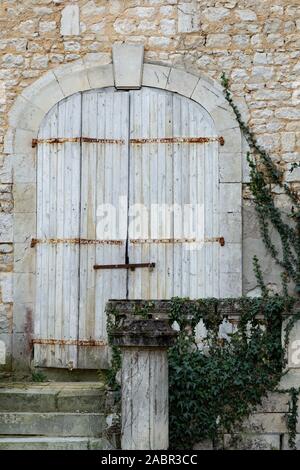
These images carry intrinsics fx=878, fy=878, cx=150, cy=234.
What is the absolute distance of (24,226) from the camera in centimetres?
832

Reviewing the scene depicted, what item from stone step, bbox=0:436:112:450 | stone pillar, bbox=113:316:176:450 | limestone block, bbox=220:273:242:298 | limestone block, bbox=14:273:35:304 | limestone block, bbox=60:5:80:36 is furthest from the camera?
limestone block, bbox=60:5:80:36

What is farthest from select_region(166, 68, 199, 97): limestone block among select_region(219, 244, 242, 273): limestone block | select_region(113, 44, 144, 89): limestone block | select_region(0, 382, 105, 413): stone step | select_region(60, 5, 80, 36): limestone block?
select_region(0, 382, 105, 413): stone step

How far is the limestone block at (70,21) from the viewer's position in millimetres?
8484

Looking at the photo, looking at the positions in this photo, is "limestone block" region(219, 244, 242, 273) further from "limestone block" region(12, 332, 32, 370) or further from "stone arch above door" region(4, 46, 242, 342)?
"limestone block" region(12, 332, 32, 370)

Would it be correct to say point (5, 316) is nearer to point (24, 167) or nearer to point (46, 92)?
point (24, 167)

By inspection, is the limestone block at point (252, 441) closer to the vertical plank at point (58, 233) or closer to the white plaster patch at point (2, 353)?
the vertical plank at point (58, 233)

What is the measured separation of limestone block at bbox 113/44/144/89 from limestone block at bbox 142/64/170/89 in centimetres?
6

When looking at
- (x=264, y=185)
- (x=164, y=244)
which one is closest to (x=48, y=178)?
(x=164, y=244)

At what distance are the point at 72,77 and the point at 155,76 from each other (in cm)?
80

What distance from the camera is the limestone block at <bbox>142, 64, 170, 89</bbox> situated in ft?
27.6

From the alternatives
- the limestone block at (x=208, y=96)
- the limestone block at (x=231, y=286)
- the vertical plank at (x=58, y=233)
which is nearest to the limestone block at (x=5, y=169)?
the vertical plank at (x=58, y=233)

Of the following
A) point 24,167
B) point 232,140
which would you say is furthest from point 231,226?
point 24,167

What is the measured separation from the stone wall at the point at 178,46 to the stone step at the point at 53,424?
1485 mm

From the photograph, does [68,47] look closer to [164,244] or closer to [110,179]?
[110,179]
